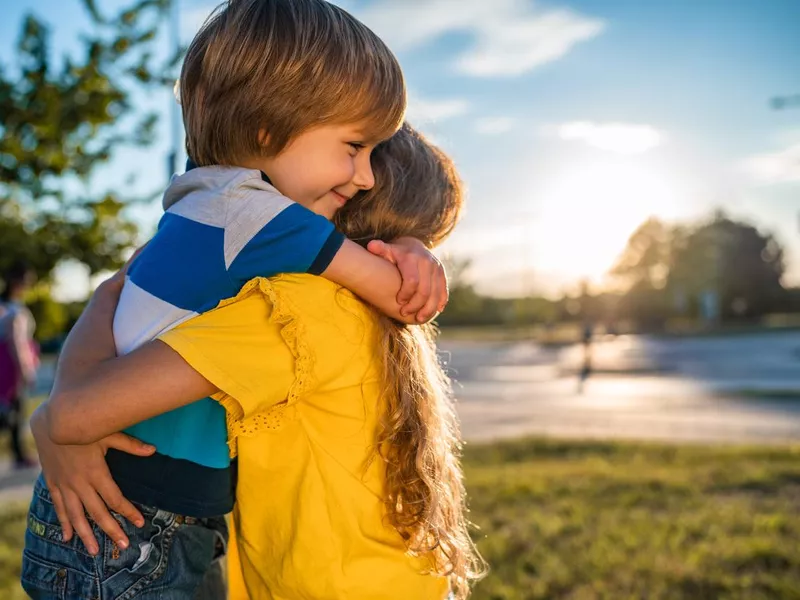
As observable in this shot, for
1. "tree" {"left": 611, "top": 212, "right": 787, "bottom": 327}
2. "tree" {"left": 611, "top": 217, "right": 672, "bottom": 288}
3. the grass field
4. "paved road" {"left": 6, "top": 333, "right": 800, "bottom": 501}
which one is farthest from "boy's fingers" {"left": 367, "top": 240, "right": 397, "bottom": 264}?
"tree" {"left": 611, "top": 217, "right": 672, "bottom": 288}

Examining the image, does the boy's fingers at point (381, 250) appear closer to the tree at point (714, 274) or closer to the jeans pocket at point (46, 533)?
the jeans pocket at point (46, 533)

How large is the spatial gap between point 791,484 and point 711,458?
56.4 inches

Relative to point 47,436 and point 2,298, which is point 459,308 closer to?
point 2,298

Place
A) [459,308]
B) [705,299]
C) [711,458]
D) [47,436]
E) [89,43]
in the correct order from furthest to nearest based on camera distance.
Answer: [459,308] → [705,299] → [711,458] → [89,43] → [47,436]

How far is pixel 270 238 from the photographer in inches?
55.2

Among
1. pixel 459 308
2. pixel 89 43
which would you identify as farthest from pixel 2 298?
pixel 459 308

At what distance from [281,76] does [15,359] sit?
22.9 ft

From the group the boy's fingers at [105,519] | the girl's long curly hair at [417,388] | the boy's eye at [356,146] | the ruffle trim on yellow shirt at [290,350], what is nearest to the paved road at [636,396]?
the girl's long curly hair at [417,388]

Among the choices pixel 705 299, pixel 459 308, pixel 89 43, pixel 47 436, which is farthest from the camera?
pixel 459 308

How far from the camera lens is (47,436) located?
152 centimetres

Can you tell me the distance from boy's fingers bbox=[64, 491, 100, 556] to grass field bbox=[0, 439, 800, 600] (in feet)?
6.34

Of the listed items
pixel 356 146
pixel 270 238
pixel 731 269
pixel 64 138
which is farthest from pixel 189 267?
pixel 731 269

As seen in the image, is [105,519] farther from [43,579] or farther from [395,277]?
[395,277]

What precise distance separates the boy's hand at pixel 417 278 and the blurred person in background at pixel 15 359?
627 centimetres
